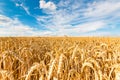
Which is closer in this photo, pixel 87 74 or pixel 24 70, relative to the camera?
pixel 87 74

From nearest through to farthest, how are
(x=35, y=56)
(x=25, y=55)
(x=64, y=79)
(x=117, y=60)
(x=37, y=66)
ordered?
(x=37, y=66) < (x=64, y=79) < (x=117, y=60) < (x=25, y=55) < (x=35, y=56)

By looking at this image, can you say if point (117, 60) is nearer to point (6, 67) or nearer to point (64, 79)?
point (64, 79)

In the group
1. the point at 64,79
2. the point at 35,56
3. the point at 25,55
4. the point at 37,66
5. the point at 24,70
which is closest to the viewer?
the point at 37,66

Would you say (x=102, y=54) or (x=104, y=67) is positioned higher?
(x=102, y=54)

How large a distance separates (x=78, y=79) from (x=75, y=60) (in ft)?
2.22

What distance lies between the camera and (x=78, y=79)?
2271 mm

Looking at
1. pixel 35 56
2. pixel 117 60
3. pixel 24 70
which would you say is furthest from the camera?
pixel 35 56

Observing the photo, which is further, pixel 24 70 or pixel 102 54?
pixel 102 54

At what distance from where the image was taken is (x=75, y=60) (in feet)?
9.61

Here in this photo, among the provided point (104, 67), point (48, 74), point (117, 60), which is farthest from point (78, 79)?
point (117, 60)

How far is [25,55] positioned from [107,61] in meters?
1.44

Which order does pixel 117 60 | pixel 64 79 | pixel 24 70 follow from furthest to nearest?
pixel 117 60
pixel 24 70
pixel 64 79

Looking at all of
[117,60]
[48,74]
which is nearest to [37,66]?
[48,74]

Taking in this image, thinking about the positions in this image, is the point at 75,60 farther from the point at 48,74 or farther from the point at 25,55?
the point at 48,74
